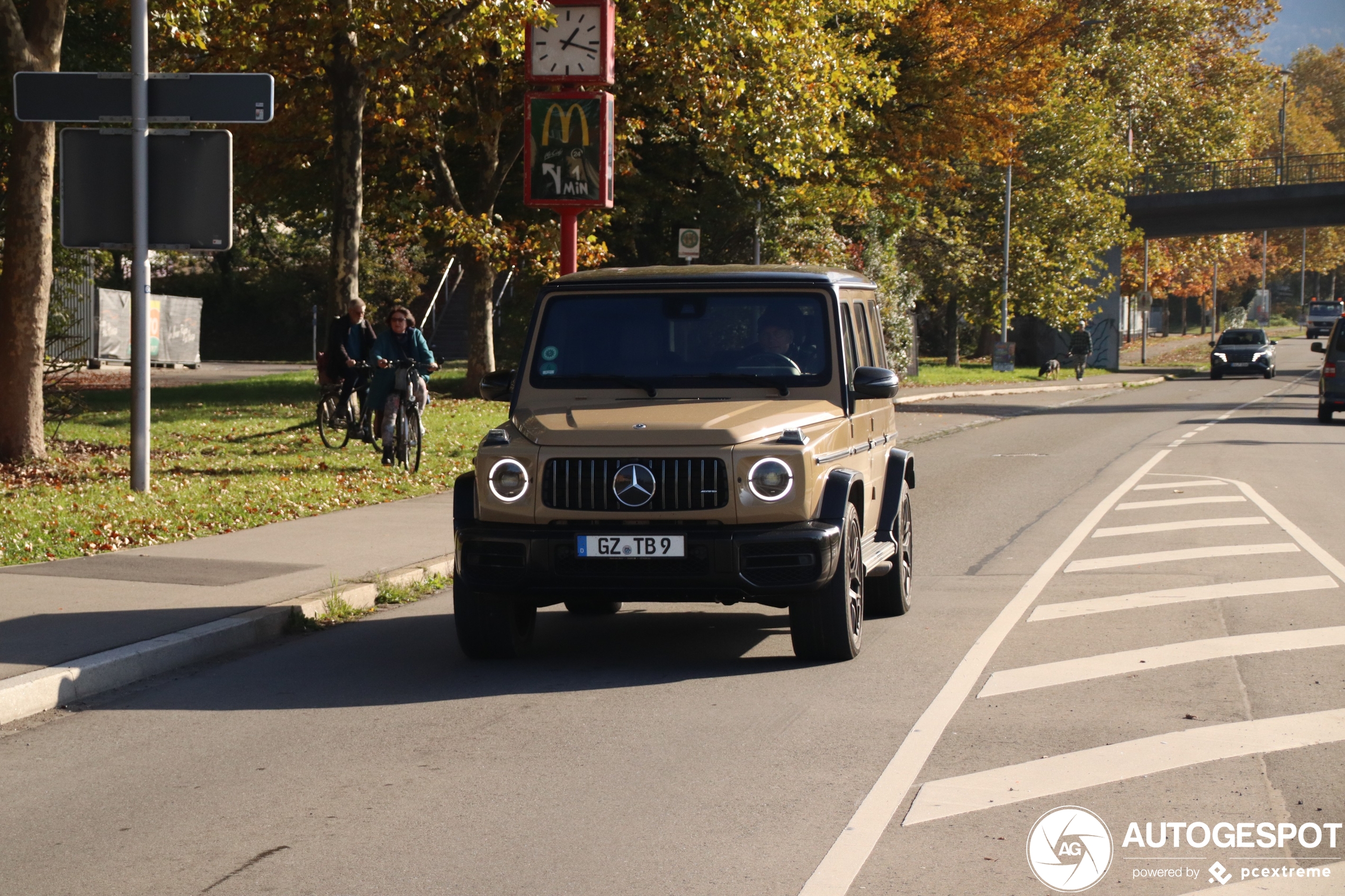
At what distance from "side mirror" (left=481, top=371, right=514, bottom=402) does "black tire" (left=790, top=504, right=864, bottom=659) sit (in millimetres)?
2029

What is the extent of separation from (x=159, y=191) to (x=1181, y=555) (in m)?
8.90

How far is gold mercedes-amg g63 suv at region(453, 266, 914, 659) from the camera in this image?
762cm

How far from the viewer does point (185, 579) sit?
10188mm

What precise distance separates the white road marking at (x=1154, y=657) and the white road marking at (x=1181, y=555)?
8.85ft

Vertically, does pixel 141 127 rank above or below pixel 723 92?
below

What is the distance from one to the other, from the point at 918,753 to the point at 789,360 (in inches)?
115

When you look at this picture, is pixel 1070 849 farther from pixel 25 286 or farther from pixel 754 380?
pixel 25 286

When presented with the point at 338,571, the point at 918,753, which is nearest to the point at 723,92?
the point at 338,571

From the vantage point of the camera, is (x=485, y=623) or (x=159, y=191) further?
(x=159, y=191)

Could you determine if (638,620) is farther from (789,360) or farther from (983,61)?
(983,61)

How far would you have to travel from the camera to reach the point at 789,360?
28.6 ft

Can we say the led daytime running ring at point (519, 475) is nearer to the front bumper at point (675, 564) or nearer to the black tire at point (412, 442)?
the front bumper at point (675, 564)

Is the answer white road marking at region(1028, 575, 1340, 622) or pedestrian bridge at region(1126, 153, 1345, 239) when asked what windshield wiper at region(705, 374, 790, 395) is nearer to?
white road marking at region(1028, 575, 1340, 622)

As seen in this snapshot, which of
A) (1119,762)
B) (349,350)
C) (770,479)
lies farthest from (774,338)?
(349,350)
